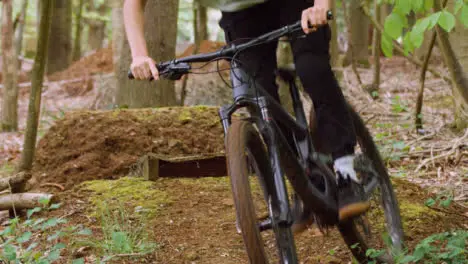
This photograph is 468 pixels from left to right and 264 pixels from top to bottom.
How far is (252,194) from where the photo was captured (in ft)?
9.14

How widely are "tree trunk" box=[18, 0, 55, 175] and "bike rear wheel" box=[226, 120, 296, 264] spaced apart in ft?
10.4

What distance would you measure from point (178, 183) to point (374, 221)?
1763mm

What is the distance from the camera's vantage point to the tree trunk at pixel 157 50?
6777mm

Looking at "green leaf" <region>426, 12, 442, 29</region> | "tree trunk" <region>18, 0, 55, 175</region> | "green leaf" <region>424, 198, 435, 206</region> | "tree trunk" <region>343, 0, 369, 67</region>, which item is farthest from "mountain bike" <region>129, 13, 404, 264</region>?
"tree trunk" <region>343, 0, 369, 67</region>

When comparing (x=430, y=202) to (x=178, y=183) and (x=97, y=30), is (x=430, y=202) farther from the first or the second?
(x=97, y=30)

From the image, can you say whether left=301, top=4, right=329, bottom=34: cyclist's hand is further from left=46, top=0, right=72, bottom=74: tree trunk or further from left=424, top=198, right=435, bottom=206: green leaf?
left=46, top=0, right=72, bottom=74: tree trunk

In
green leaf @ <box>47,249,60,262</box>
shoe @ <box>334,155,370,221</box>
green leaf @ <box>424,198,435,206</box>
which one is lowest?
green leaf @ <box>47,249,60,262</box>

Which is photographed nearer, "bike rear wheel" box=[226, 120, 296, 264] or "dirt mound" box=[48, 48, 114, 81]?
"bike rear wheel" box=[226, 120, 296, 264]

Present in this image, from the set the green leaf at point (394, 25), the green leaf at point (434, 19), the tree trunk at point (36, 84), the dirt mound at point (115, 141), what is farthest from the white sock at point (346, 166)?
the tree trunk at point (36, 84)

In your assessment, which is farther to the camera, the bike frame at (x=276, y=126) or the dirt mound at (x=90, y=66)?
the dirt mound at (x=90, y=66)

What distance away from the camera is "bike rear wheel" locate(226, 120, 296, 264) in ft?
8.52

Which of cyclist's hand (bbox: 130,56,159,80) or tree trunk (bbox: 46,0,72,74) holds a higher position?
tree trunk (bbox: 46,0,72,74)

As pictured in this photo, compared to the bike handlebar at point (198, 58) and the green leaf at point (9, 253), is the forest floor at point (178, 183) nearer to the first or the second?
the green leaf at point (9, 253)

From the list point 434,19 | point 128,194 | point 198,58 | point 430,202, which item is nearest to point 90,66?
point 128,194
